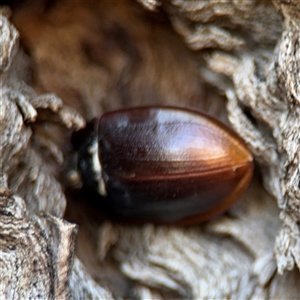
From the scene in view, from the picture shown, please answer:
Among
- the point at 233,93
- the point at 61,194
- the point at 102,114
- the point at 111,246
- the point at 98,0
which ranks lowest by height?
the point at 111,246

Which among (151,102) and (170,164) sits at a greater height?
(151,102)

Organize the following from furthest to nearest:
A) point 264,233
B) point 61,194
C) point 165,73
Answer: point 165,73 → point 264,233 → point 61,194

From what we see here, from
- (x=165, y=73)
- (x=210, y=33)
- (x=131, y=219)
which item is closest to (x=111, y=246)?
(x=131, y=219)

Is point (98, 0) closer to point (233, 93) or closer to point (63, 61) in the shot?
point (63, 61)

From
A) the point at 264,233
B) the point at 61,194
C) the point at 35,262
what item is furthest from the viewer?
the point at 264,233

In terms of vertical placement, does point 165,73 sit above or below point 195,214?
above

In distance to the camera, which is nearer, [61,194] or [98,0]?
[61,194]
